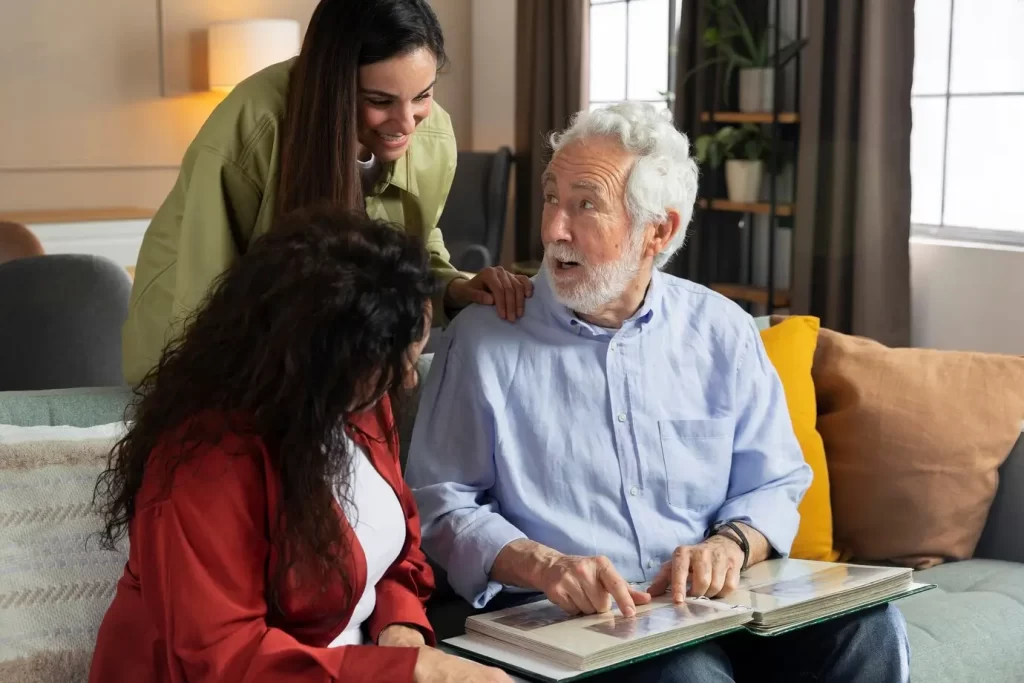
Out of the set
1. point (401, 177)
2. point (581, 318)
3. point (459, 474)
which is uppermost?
point (401, 177)

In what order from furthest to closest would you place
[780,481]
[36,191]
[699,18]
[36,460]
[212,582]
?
1. [36,191]
2. [699,18]
3. [780,481]
4. [36,460]
5. [212,582]

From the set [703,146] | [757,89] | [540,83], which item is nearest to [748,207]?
[703,146]

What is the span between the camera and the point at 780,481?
2047mm

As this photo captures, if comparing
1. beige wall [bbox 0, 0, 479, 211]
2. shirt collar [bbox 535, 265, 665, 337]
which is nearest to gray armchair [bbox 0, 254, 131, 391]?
shirt collar [bbox 535, 265, 665, 337]

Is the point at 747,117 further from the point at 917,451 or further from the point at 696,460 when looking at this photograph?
the point at 696,460

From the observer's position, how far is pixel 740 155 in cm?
461

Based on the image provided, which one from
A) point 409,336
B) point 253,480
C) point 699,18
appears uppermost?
point 699,18

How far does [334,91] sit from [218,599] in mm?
953

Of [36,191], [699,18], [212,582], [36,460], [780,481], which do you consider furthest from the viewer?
[36,191]

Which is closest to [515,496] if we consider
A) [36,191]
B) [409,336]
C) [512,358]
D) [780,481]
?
[512,358]

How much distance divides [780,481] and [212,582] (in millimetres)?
1087

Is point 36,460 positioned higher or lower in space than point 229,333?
lower

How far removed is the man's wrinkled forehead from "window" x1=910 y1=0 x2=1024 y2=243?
2385 mm

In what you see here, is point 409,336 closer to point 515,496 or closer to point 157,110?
point 515,496
